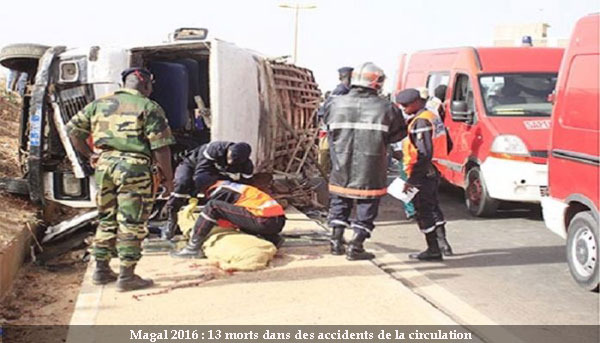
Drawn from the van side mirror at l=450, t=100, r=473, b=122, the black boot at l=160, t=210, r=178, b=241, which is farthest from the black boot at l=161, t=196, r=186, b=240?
the van side mirror at l=450, t=100, r=473, b=122

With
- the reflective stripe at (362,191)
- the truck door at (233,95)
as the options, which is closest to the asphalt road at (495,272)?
the reflective stripe at (362,191)

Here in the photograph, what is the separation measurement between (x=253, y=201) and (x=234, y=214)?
0.22m

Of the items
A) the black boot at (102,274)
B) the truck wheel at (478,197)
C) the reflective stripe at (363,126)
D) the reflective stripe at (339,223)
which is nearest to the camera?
the black boot at (102,274)

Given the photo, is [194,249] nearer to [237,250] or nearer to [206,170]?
[237,250]

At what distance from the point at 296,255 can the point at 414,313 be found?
1.74 m

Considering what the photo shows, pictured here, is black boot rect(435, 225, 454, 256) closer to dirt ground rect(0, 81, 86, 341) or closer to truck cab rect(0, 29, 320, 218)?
truck cab rect(0, 29, 320, 218)

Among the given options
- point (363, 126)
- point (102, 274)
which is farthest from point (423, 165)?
point (102, 274)

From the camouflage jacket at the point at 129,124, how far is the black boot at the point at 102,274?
34.7 inches

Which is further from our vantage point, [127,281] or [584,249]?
[584,249]

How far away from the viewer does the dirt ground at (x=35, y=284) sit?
4.80m

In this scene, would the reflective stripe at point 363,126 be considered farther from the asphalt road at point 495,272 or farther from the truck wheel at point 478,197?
the truck wheel at point 478,197

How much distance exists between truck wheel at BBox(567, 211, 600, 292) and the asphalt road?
123 millimetres

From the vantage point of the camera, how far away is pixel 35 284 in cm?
561

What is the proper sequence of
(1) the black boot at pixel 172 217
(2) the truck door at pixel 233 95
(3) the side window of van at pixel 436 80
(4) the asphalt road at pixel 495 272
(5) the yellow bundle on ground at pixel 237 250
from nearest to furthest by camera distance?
1. (4) the asphalt road at pixel 495 272
2. (5) the yellow bundle on ground at pixel 237 250
3. (1) the black boot at pixel 172 217
4. (2) the truck door at pixel 233 95
5. (3) the side window of van at pixel 436 80
